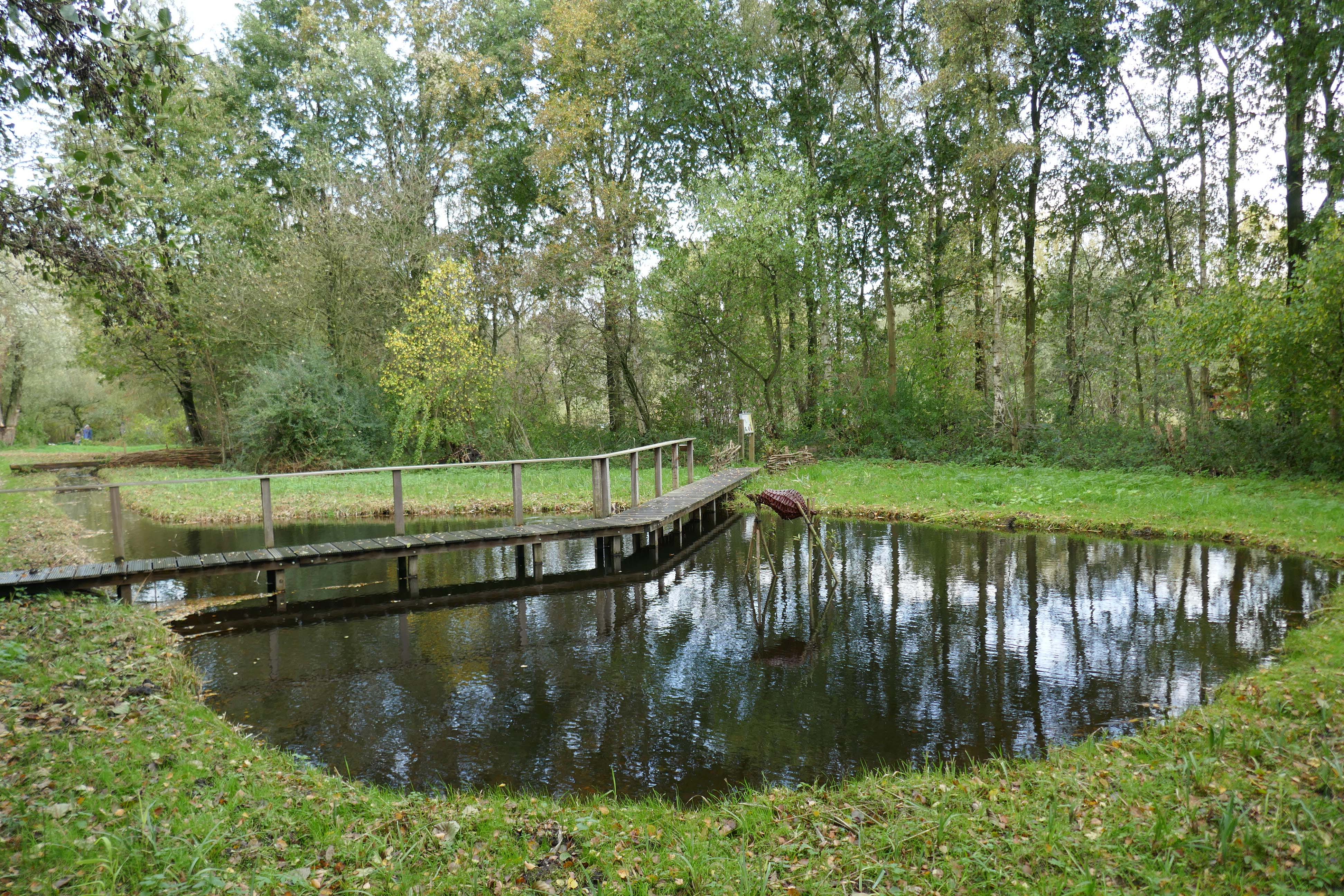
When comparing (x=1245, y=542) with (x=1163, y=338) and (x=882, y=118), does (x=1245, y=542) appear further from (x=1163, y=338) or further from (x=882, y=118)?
(x=882, y=118)

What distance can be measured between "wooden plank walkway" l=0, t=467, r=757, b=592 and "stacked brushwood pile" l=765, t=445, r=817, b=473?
6.69 metres

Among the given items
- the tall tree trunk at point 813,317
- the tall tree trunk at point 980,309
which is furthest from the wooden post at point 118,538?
the tall tree trunk at point 980,309

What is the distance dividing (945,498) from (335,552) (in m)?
10.9

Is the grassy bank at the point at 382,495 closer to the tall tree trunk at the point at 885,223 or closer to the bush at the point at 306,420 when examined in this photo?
the bush at the point at 306,420

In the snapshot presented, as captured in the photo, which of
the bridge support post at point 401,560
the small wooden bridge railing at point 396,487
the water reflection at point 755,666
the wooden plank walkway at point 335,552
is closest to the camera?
the water reflection at point 755,666

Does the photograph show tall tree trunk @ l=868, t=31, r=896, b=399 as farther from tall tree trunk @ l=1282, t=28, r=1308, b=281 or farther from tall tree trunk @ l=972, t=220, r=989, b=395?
tall tree trunk @ l=1282, t=28, r=1308, b=281

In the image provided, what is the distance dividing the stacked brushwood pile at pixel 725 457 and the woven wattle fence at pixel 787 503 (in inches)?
402

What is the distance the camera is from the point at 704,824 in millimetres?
4086

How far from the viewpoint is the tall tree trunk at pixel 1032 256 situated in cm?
1973

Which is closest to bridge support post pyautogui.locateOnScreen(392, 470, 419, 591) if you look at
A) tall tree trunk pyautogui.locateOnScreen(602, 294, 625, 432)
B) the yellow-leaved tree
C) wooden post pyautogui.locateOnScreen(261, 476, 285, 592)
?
wooden post pyautogui.locateOnScreen(261, 476, 285, 592)

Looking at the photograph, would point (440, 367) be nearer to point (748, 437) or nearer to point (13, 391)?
point (748, 437)

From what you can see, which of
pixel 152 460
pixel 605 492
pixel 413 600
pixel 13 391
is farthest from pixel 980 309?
pixel 13 391

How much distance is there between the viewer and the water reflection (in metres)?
5.23

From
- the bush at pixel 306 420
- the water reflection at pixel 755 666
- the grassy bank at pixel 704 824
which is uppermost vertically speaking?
the bush at pixel 306 420
